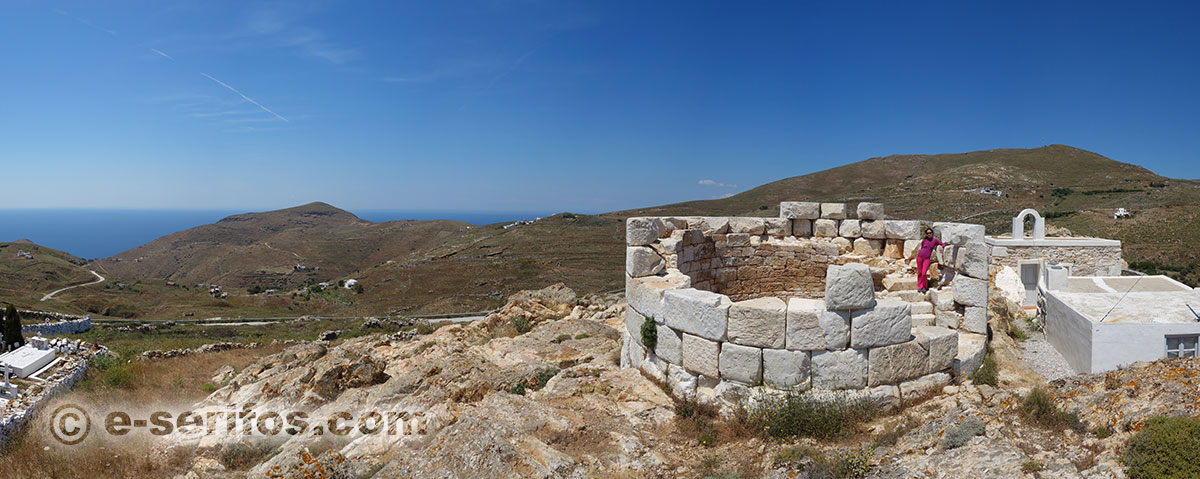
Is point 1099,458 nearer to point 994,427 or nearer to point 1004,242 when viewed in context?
point 994,427

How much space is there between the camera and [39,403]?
33.0ft

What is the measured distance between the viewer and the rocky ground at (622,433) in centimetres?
487

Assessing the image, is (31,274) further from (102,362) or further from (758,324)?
(758,324)

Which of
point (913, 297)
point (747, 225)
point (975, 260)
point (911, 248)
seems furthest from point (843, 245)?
point (975, 260)

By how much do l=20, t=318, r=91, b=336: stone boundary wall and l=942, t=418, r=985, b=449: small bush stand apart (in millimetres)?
36671

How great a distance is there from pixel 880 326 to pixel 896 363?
549 mm

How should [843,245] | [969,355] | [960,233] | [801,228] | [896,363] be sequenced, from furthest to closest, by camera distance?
[801,228] < [843,245] < [960,233] < [969,355] < [896,363]

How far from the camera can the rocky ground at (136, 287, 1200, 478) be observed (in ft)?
16.0

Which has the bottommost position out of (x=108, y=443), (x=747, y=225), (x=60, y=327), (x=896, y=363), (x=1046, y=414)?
(x=60, y=327)

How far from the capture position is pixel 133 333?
28578 mm

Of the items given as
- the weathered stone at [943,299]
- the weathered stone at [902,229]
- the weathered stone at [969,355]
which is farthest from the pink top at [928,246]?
the weathered stone at [969,355]

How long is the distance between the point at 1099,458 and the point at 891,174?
10411 centimetres

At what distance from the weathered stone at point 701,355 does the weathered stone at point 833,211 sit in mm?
6945

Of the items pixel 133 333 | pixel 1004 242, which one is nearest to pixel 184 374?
pixel 133 333
